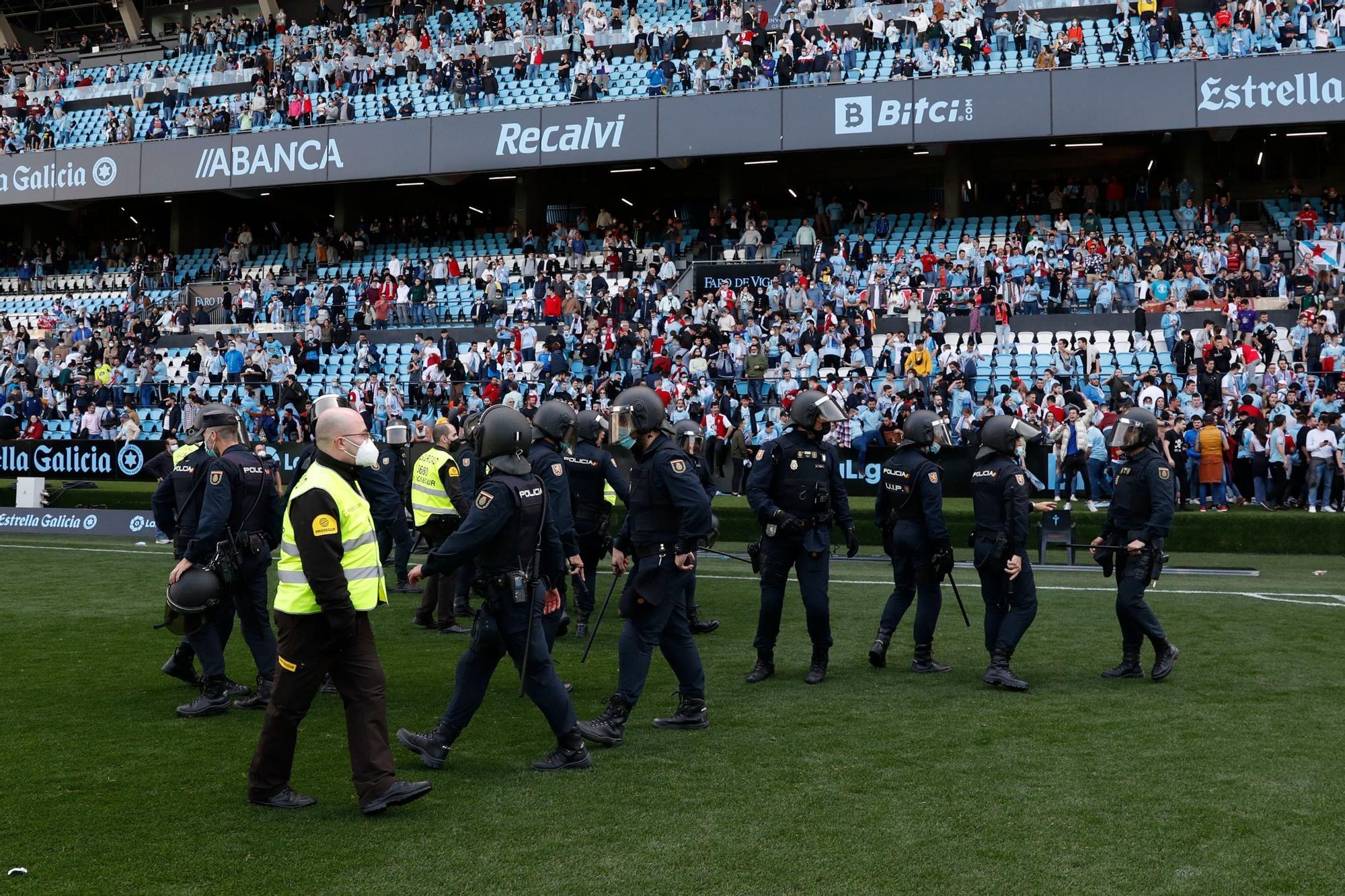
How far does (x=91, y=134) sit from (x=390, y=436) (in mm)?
34017

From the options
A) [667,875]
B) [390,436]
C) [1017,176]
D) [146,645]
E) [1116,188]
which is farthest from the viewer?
[1017,176]

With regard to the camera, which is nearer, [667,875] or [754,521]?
[667,875]

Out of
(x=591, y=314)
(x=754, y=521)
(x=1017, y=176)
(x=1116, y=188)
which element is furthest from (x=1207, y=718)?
(x=1017, y=176)

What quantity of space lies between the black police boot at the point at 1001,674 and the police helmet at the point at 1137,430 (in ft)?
5.85

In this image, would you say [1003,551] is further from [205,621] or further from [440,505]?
[205,621]

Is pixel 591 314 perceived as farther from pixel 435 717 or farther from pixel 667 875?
pixel 667 875

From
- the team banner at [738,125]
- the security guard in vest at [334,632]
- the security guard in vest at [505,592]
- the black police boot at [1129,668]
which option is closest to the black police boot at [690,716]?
the security guard in vest at [505,592]

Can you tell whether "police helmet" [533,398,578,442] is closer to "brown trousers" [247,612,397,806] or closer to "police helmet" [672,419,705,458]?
"police helmet" [672,419,705,458]

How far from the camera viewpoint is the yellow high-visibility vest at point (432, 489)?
10859mm

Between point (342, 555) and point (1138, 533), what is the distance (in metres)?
5.76

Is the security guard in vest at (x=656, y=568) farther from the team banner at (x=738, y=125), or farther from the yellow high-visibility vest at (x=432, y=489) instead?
the team banner at (x=738, y=125)

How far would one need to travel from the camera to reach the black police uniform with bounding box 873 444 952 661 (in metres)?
9.35

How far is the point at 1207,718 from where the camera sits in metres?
7.82

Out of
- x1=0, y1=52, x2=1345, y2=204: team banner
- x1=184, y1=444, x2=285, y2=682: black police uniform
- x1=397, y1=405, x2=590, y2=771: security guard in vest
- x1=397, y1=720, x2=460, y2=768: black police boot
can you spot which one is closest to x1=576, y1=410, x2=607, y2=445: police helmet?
x1=184, y1=444, x2=285, y2=682: black police uniform
